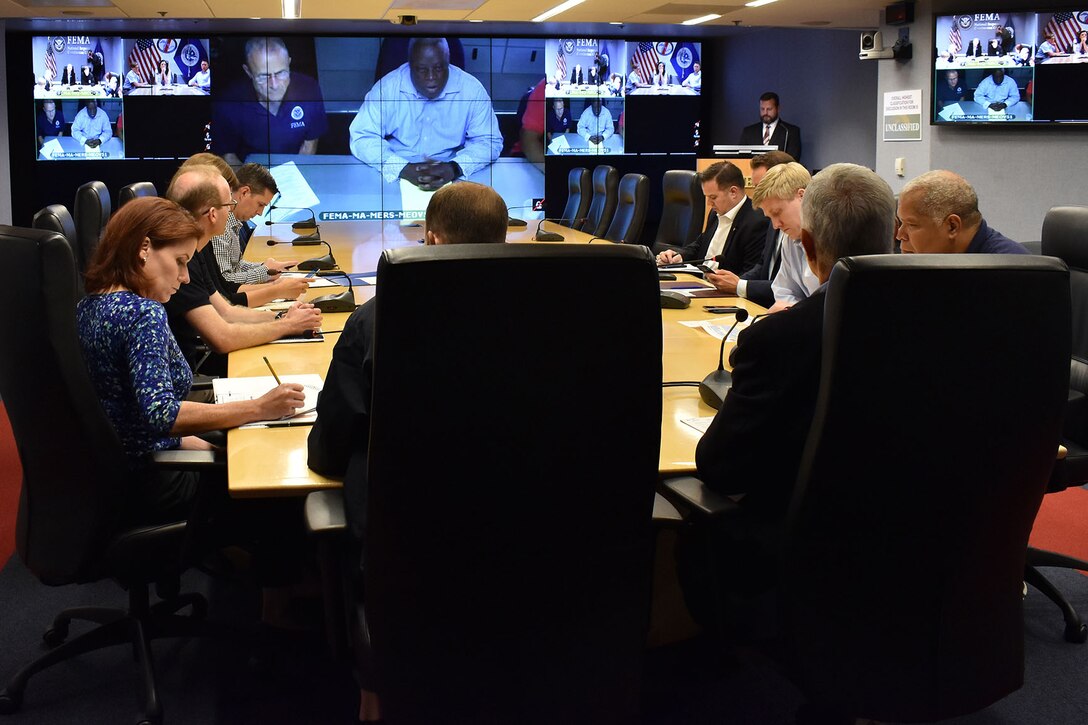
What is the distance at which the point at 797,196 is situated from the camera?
377 cm

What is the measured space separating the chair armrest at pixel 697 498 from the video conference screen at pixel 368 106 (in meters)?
11.1

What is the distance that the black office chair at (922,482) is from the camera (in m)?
1.49

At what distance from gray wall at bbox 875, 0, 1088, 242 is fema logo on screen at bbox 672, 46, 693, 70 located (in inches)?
203

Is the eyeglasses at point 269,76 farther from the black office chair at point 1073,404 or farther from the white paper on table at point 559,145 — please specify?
the black office chair at point 1073,404

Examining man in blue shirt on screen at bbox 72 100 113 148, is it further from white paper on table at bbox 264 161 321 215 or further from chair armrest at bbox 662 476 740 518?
chair armrest at bbox 662 476 740 518

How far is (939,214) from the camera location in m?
2.84

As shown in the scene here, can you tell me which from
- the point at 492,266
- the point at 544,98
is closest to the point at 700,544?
the point at 492,266

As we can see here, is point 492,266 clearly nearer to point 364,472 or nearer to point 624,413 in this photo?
point 624,413

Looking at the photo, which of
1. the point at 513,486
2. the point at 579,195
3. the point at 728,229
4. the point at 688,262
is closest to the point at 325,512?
the point at 513,486

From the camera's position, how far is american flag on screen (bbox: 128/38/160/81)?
39.1 feet

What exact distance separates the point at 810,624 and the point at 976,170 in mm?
6881

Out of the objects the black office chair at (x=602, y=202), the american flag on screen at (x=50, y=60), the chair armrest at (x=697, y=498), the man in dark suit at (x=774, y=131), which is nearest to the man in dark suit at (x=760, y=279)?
the chair armrest at (x=697, y=498)

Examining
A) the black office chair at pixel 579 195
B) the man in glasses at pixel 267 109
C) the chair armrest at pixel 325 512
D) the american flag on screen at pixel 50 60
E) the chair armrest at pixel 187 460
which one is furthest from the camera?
the man in glasses at pixel 267 109

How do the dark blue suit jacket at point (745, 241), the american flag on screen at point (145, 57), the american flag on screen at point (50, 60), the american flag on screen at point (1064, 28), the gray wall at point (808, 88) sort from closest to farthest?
the dark blue suit jacket at point (745, 241) < the american flag on screen at point (1064, 28) < the gray wall at point (808, 88) < the american flag on screen at point (50, 60) < the american flag on screen at point (145, 57)
